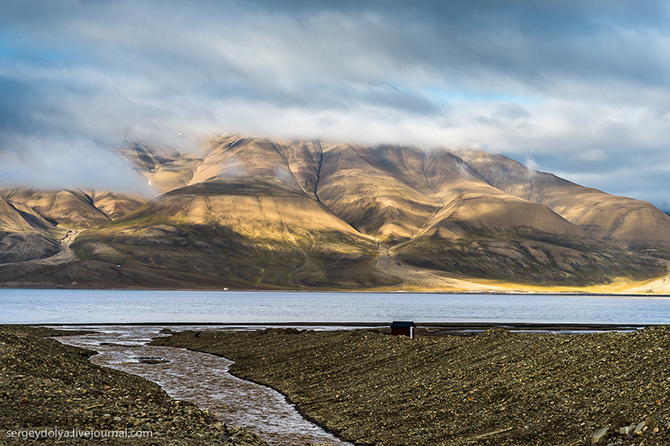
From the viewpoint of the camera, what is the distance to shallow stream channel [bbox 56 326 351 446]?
28194mm

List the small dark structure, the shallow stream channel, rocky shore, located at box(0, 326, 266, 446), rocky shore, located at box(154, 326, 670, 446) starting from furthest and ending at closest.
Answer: the small dark structure → the shallow stream channel → rocky shore, located at box(154, 326, 670, 446) → rocky shore, located at box(0, 326, 266, 446)

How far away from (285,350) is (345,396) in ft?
70.0

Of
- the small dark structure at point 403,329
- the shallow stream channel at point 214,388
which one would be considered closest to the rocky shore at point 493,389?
the shallow stream channel at point 214,388

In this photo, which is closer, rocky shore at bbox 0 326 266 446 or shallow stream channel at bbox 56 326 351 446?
rocky shore at bbox 0 326 266 446

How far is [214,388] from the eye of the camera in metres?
40.1

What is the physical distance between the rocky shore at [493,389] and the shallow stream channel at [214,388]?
4.43 feet

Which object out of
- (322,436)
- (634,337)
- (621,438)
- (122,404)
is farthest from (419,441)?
(634,337)

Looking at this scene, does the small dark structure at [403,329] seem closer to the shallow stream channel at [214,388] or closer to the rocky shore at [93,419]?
the shallow stream channel at [214,388]

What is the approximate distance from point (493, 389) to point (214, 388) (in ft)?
62.7

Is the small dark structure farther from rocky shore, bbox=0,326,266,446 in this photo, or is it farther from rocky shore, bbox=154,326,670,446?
rocky shore, bbox=0,326,266,446

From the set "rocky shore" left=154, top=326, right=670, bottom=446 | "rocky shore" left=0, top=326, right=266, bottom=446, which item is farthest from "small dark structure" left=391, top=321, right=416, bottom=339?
"rocky shore" left=0, top=326, right=266, bottom=446

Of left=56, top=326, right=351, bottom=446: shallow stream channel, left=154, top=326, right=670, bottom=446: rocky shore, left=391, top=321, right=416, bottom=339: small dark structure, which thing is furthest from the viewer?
left=391, top=321, right=416, bottom=339: small dark structure

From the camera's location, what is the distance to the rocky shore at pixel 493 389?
Result: 23.1 meters

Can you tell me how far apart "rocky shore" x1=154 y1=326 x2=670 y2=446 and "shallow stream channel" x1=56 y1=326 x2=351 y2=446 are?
53.2 inches
